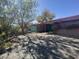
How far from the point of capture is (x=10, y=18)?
962cm

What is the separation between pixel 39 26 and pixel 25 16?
11914mm

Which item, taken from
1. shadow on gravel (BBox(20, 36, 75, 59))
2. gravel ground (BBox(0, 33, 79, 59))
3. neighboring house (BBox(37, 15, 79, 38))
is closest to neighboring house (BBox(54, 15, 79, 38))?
neighboring house (BBox(37, 15, 79, 38))

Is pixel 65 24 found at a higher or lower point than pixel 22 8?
lower

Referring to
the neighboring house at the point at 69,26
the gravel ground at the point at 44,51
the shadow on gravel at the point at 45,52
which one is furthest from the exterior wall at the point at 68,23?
the shadow on gravel at the point at 45,52

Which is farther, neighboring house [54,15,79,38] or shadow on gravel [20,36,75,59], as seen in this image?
neighboring house [54,15,79,38]

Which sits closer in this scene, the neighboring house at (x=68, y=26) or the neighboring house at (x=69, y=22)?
the neighboring house at (x=68, y=26)

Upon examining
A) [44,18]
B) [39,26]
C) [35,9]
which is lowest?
[39,26]

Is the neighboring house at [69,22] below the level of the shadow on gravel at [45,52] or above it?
above

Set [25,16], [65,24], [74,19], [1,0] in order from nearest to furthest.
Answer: [1,0] → [25,16] → [74,19] → [65,24]

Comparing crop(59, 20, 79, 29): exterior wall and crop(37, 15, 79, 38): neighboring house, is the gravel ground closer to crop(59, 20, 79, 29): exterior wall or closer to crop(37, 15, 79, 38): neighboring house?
crop(37, 15, 79, 38): neighboring house

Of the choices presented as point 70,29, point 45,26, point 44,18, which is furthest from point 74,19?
point 44,18

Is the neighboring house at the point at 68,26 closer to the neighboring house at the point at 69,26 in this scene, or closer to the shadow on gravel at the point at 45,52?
the neighboring house at the point at 69,26

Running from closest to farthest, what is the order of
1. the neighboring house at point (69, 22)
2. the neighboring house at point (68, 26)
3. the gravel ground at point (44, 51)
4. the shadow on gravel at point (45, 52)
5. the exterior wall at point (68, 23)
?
the shadow on gravel at point (45, 52)
the gravel ground at point (44, 51)
the neighboring house at point (68, 26)
the neighboring house at point (69, 22)
the exterior wall at point (68, 23)

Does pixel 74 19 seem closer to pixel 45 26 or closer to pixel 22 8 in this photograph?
pixel 22 8
